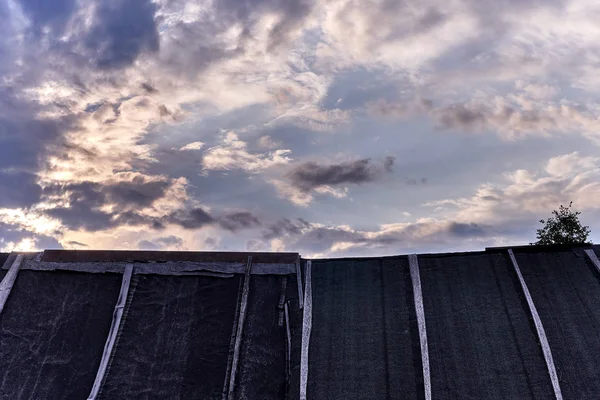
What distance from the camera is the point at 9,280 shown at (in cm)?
1464

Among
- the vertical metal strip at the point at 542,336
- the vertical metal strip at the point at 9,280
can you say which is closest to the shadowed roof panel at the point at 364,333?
the vertical metal strip at the point at 542,336

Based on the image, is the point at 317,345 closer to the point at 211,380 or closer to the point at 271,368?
the point at 271,368

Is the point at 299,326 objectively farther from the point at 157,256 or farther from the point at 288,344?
the point at 157,256

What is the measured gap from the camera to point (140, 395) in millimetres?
12406

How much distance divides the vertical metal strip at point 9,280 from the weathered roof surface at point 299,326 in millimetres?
111

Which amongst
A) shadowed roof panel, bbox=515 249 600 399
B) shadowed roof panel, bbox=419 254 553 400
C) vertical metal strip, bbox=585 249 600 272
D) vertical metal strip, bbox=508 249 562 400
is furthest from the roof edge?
vertical metal strip, bbox=585 249 600 272

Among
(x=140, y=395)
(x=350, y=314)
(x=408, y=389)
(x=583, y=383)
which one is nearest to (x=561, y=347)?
(x=583, y=383)

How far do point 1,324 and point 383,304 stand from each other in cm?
990

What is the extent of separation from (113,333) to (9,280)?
12.2 feet

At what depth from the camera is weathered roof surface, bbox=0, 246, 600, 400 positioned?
476 inches

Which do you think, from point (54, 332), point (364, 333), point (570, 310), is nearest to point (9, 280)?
point (54, 332)

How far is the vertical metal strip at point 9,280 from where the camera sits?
14275mm

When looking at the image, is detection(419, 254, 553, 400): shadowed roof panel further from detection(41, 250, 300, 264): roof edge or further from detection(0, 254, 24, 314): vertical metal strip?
detection(0, 254, 24, 314): vertical metal strip

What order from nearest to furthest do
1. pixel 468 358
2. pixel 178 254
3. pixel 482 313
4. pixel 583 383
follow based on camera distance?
pixel 583 383 < pixel 468 358 < pixel 482 313 < pixel 178 254
